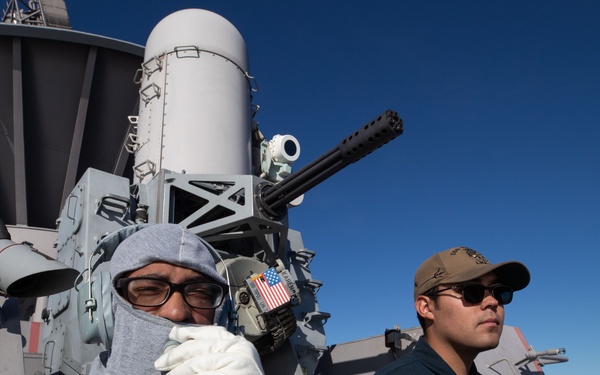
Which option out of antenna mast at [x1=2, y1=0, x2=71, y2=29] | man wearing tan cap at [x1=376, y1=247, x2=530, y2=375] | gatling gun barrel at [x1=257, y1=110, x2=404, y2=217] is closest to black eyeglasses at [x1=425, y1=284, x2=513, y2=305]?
man wearing tan cap at [x1=376, y1=247, x2=530, y2=375]

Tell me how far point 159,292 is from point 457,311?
3.81ft

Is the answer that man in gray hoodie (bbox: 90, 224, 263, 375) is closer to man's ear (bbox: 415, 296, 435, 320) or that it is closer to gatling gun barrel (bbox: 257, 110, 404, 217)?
man's ear (bbox: 415, 296, 435, 320)

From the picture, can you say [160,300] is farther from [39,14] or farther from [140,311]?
[39,14]

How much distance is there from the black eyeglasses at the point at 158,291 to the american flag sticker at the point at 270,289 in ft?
14.5

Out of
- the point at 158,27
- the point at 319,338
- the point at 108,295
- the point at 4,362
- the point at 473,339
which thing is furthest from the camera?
the point at 158,27

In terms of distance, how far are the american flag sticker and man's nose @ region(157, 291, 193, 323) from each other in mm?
4464

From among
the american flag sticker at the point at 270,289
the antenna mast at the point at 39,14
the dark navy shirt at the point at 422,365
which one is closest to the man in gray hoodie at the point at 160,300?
the dark navy shirt at the point at 422,365

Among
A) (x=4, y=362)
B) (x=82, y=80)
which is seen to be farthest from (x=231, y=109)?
(x=82, y=80)

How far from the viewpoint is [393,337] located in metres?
7.13

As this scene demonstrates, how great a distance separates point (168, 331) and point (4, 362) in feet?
8.66

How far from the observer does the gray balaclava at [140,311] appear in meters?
1.57

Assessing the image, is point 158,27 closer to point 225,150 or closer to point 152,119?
point 152,119

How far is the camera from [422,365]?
7.17ft

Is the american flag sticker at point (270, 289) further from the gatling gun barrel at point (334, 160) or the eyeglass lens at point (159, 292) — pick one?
the eyeglass lens at point (159, 292)
